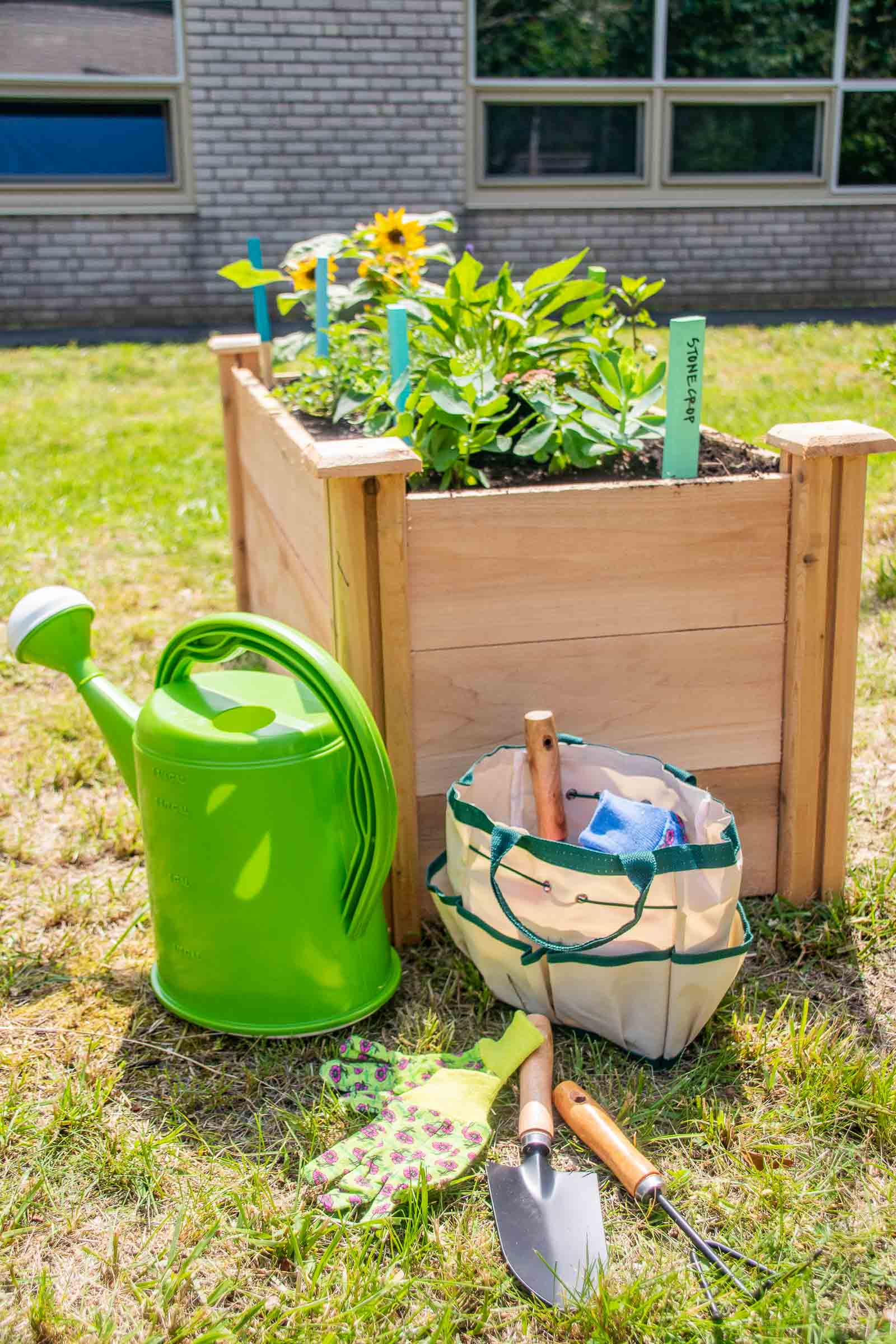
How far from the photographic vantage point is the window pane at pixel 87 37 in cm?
690

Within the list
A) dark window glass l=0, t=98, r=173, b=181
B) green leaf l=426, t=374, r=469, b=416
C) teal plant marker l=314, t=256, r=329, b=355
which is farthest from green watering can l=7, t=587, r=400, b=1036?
dark window glass l=0, t=98, r=173, b=181

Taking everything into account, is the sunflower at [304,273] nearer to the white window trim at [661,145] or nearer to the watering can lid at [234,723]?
the watering can lid at [234,723]

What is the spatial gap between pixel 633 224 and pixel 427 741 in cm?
688

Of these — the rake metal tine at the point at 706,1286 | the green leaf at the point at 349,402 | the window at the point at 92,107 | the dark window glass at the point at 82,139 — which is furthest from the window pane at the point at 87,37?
the rake metal tine at the point at 706,1286

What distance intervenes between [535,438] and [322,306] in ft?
2.61

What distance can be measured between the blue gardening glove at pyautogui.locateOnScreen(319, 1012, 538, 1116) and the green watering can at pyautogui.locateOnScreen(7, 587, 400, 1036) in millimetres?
59

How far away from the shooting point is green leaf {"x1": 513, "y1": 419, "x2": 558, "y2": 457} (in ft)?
Result: 6.09

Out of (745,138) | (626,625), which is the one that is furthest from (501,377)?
(745,138)

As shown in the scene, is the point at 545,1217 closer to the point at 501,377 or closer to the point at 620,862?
the point at 620,862

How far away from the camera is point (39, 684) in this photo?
2.79 m

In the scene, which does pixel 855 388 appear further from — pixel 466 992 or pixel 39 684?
pixel 466 992

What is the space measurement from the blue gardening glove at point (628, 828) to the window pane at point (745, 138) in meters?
7.25

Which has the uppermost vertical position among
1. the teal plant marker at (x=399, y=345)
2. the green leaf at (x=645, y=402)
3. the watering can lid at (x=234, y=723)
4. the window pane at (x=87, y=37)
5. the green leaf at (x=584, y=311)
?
the window pane at (x=87, y=37)

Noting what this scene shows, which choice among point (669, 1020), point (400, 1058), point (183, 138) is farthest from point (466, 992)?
point (183, 138)
